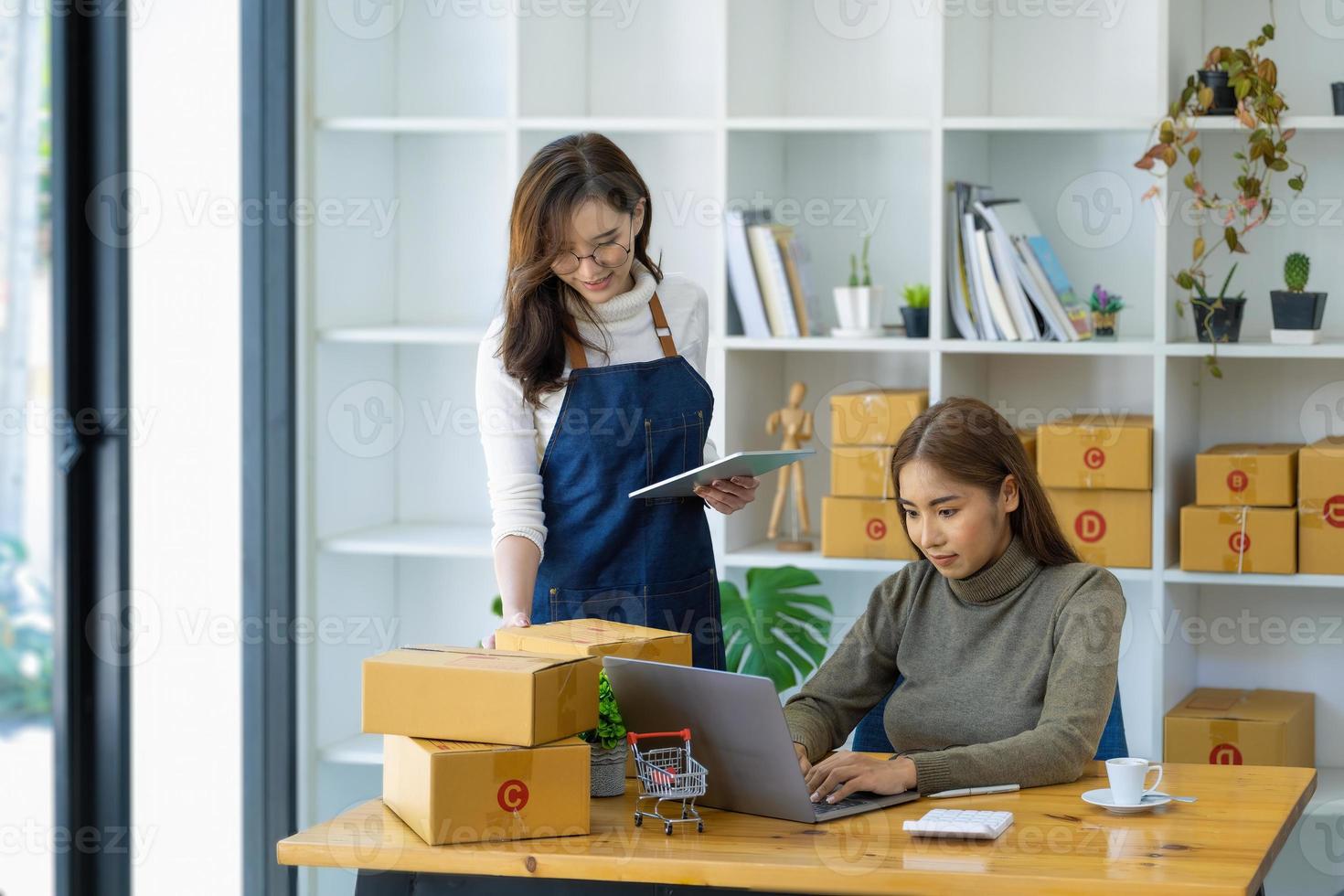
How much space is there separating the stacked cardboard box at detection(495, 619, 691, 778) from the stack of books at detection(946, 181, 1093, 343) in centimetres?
156

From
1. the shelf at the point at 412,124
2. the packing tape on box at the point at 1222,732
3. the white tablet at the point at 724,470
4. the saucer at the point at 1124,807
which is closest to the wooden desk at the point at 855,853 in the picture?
the saucer at the point at 1124,807

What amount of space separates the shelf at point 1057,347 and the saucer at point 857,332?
0.54ft

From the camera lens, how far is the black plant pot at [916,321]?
3.34 meters

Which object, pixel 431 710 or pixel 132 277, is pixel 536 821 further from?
pixel 132 277

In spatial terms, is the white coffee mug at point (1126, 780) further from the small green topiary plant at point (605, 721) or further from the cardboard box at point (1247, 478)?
the cardboard box at point (1247, 478)

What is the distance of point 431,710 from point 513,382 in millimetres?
774

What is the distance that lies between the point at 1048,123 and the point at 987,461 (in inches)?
52.4

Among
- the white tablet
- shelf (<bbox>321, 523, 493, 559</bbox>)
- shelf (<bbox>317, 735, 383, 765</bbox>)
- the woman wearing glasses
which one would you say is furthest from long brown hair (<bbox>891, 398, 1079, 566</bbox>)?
shelf (<bbox>317, 735, 383, 765</bbox>)

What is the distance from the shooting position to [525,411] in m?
2.41

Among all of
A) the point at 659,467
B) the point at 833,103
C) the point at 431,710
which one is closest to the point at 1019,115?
the point at 833,103

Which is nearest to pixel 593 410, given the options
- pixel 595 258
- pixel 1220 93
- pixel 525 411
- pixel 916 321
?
pixel 525 411

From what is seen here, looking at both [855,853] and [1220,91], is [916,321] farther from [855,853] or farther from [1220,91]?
[855,853]

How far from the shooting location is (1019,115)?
3.57 meters

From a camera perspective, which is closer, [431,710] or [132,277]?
[431,710]
